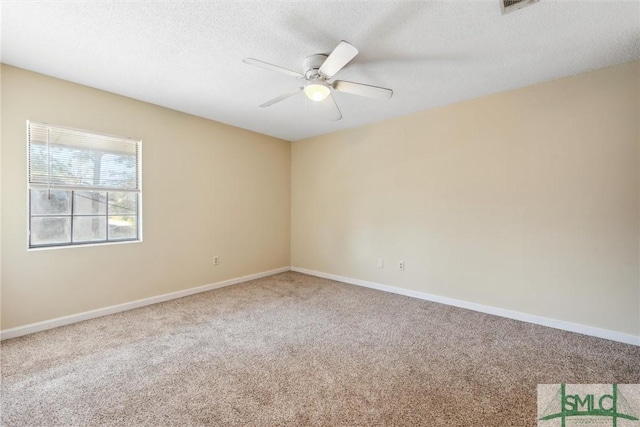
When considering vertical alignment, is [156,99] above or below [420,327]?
above

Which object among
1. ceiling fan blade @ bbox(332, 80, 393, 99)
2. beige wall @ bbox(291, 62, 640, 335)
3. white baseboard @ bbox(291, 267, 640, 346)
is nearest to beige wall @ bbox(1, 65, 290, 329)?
beige wall @ bbox(291, 62, 640, 335)

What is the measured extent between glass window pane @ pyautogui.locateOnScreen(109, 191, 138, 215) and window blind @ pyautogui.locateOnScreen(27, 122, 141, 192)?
0.09 meters

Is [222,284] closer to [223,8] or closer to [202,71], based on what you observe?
[202,71]

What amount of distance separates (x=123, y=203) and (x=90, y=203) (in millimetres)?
304

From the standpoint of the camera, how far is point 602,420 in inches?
61.0

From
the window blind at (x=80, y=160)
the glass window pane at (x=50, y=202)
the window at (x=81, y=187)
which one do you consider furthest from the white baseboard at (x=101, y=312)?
the window blind at (x=80, y=160)

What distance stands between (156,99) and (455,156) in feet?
11.9

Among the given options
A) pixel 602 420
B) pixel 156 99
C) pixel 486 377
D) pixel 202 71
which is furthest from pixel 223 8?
pixel 602 420

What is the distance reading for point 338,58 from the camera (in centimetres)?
188

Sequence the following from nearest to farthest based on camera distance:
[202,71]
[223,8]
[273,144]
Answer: [223,8] → [202,71] → [273,144]

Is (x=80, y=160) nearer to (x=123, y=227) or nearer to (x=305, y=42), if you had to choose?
(x=123, y=227)

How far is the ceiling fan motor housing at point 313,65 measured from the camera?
2191mm

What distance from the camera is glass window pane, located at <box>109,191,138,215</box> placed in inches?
123

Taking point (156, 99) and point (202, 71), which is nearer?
point (202, 71)
